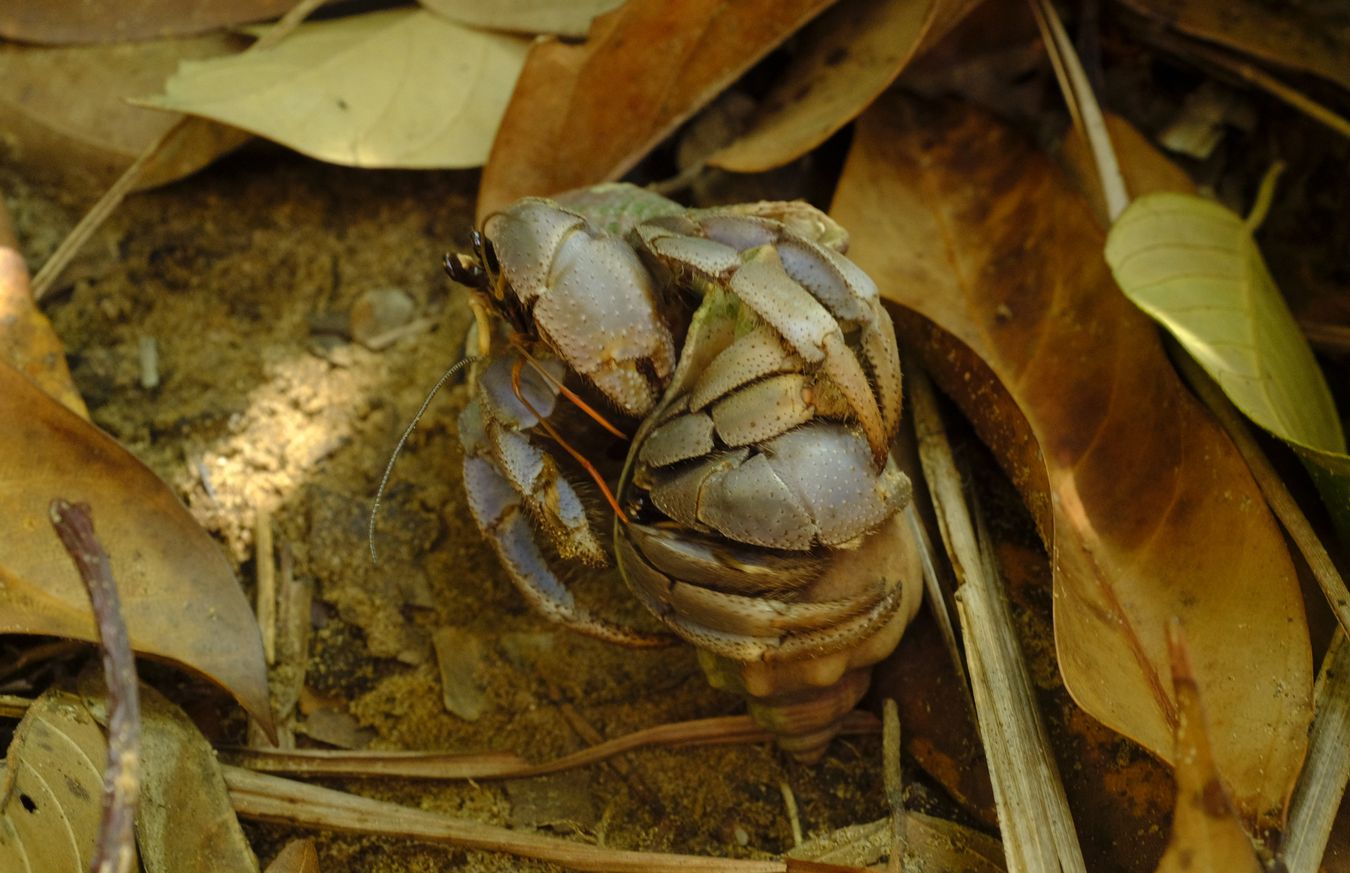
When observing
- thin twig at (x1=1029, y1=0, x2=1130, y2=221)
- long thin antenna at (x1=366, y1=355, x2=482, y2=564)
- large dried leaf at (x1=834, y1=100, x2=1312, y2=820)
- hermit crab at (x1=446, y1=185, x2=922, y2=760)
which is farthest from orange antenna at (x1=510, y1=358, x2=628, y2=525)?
thin twig at (x1=1029, y1=0, x2=1130, y2=221)

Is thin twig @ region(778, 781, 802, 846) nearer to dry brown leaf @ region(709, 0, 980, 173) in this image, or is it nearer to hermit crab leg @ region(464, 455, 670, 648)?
hermit crab leg @ region(464, 455, 670, 648)

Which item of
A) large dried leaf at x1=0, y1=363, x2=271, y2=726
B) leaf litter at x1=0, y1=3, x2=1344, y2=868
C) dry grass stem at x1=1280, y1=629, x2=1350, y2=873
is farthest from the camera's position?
leaf litter at x1=0, y1=3, x2=1344, y2=868

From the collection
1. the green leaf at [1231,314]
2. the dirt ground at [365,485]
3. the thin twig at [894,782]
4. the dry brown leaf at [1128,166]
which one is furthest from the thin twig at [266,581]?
the dry brown leaf at [1128,166]

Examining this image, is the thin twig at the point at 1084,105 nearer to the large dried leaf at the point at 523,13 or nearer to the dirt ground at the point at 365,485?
the large dried leaf at the point at 523,13

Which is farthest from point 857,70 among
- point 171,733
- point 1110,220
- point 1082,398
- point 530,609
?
point 171,733

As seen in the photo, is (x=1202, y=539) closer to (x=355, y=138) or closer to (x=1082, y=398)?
(x=1082, y=398)

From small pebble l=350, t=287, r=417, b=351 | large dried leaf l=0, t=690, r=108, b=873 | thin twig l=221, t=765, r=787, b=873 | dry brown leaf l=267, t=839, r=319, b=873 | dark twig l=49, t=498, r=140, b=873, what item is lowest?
dry brown leaf l=267, t=839, r=319, b=873

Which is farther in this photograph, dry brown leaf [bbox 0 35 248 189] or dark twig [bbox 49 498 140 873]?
dry brown leaf [bbox 0 35 248 189]
